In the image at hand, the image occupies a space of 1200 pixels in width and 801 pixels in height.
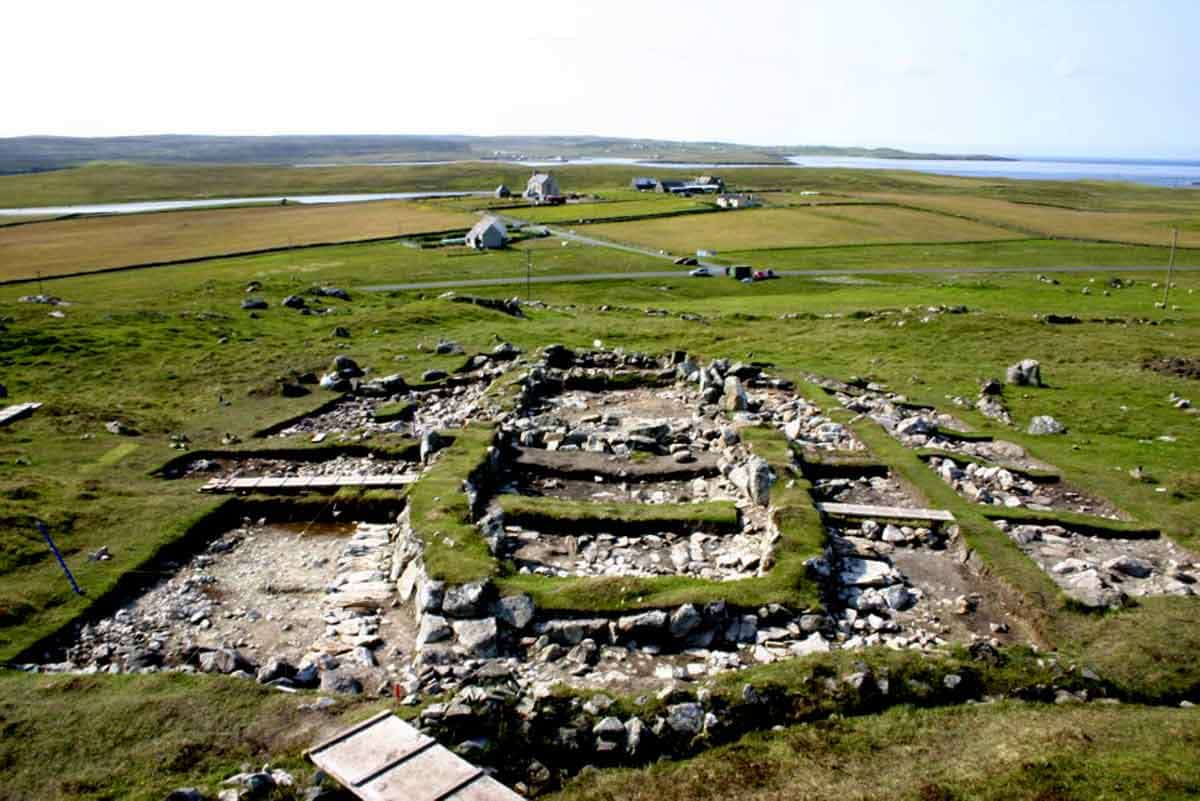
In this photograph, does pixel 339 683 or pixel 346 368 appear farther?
pixel 346 368

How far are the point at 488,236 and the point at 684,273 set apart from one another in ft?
79.5

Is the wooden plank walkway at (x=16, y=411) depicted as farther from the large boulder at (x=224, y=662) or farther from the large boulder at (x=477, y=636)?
the large boulder at (x=477, y=636)

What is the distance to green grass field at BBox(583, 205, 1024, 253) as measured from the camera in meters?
90.6

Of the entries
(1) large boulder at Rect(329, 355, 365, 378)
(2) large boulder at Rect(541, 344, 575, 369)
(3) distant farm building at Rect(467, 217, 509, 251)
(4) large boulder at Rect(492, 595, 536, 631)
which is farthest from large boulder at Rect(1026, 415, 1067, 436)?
(3) distant farm building at Rect(467, 217, 509, 251)

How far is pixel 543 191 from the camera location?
424ft

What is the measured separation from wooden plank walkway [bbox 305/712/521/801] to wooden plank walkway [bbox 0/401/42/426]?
924 inches

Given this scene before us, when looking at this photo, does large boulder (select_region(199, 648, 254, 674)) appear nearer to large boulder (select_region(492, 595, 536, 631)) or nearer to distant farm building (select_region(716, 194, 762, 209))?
large boulder (select_region(492, 595, 536, 631))

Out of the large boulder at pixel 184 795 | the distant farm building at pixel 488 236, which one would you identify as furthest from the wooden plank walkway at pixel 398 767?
the distant farm building at pixel 488 236

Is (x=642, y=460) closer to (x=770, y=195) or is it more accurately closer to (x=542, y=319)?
(x=542, y=319)

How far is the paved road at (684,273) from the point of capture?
2488 inches

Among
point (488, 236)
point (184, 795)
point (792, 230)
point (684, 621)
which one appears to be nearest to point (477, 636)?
point (684, 621)

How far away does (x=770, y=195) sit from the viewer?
486ft

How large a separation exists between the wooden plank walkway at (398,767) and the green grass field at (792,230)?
76.2m

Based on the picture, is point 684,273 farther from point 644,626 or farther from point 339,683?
point 339,683
